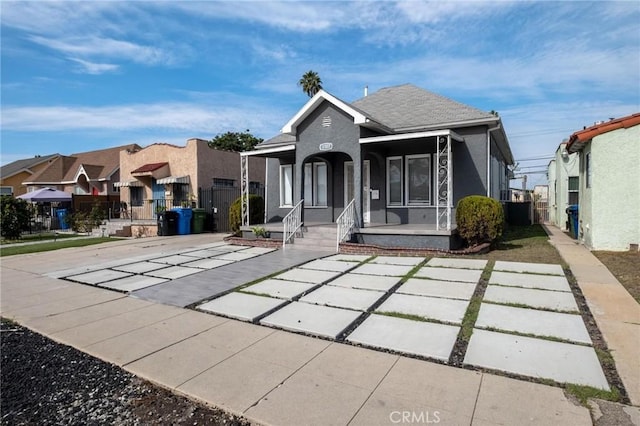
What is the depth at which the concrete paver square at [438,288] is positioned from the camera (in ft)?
→ 19.3

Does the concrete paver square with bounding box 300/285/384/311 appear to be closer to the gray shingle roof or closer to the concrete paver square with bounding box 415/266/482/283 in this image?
the concrete paver square with bounding box 415/266/482/283

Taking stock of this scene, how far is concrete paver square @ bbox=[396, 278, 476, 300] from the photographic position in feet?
19.3

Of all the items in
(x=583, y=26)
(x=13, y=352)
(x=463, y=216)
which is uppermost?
(x=583, y=26)

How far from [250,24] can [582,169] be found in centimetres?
1172

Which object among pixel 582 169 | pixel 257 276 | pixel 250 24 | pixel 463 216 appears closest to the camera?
pixel 257 276

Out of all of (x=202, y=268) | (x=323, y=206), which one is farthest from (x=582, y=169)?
(x=202, y=268)

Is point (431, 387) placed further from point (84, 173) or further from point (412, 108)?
point (84, 173)

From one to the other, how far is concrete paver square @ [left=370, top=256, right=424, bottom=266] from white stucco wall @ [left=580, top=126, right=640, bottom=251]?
5.40 m

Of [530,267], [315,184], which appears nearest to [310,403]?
[530,267]

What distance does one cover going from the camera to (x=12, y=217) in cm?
1688

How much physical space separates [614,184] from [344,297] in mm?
8826

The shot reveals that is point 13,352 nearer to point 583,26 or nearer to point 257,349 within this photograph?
point 257,349

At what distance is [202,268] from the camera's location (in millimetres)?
8547

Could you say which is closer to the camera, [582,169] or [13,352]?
[13,352]
